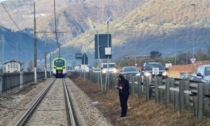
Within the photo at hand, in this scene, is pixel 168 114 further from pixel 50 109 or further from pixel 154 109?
pixel 50 109

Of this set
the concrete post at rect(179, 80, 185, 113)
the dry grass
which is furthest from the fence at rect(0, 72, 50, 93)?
the concrete post at rect(179, 80, 185, 113)

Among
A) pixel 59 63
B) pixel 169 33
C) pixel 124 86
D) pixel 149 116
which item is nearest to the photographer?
pixel 149 116

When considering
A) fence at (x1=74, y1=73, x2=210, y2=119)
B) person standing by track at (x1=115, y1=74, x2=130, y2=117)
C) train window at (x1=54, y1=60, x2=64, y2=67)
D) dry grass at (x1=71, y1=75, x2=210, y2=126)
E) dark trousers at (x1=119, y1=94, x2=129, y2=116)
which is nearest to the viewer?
fence at (x1=74, y1=73, x2=210, y2=119)

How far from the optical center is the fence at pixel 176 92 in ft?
57.8

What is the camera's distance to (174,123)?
19.0 metres

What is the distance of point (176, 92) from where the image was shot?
832 inches

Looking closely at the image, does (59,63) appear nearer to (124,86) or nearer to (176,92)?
(124,86)

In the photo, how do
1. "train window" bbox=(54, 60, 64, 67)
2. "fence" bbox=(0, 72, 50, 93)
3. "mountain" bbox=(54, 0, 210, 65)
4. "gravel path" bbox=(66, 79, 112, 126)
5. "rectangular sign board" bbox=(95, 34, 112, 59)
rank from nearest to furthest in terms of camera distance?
1. "gravel path" bbox=(66, 79, 112, 126)
2. "rectangular sign board" bbox=(95, 34, 112, 59)
3. "fence" bbox=(0, 72, 50, 93)
4. "train window" bbox=(54, 60, 64, 67)
5. "mountain" bbox=(54, 0, 210, 65)

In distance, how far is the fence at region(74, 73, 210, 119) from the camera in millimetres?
17625

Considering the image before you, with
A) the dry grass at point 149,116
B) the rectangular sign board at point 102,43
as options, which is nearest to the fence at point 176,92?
the dry grass at point 149,116

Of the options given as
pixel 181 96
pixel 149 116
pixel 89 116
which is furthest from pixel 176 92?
pixel 89 116

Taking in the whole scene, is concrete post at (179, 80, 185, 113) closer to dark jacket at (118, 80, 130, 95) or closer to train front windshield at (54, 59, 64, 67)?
dark jacket at (118, 80, 130, 95)

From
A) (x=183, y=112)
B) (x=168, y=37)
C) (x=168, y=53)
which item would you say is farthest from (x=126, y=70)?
(x=168, y=37)

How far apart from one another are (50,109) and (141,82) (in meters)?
4.71
